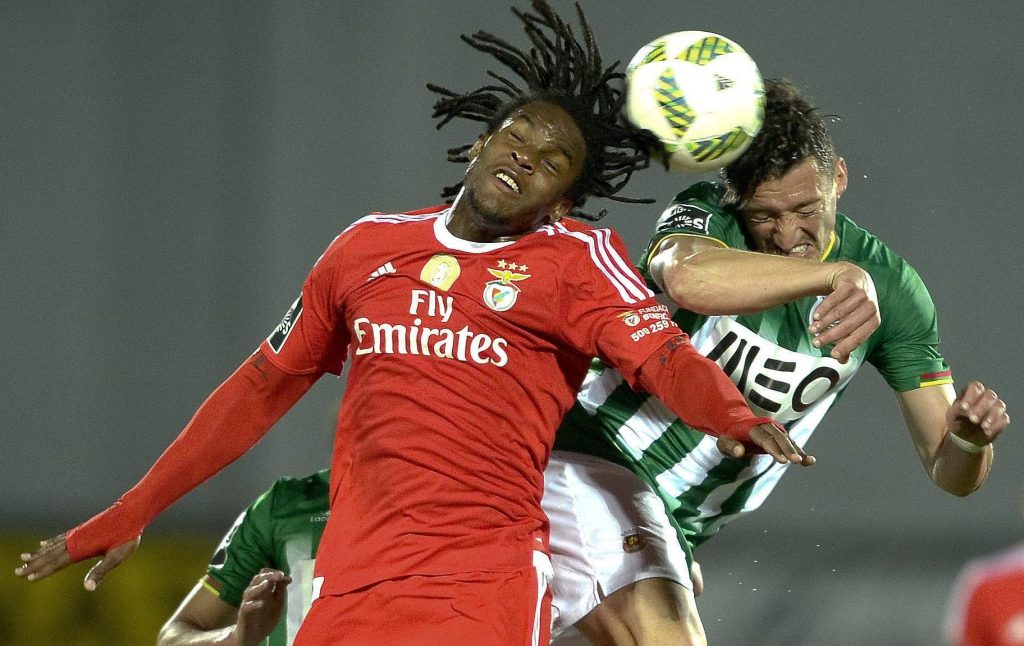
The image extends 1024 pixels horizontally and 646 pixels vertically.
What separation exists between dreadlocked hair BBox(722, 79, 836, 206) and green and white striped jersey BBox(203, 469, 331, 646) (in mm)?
1472

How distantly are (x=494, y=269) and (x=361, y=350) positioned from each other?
0.34 meters

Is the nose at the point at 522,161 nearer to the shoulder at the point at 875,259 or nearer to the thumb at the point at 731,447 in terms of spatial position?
the thumb at the point at 731,447

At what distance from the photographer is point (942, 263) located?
6.41 metres

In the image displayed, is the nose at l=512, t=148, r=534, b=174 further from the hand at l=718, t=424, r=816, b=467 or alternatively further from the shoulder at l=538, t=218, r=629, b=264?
the hand at l=718, t=424, r=816, b=467

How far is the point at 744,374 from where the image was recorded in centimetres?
→ 354

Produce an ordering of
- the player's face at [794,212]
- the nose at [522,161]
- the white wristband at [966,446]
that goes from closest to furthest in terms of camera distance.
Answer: the nose at [522,161], the white wristband at [966,446], the player's face at [794,212]

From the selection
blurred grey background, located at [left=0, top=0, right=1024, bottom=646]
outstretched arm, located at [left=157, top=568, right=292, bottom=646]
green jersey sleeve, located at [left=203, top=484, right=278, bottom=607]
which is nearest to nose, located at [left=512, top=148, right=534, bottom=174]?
outstretched arm, located at [left=157, top=568, right=292, bottom=646]

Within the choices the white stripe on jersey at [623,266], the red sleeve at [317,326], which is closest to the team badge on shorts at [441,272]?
the red sleeve at [317,326]

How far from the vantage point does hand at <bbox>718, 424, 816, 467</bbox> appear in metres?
2.43

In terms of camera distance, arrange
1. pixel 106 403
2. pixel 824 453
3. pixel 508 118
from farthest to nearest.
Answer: pixel 106 403, pixel 824 453, pixel 508 118

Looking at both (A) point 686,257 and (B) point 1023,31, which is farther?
(B) point 1023,31

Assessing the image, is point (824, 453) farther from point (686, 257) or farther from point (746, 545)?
point (686, 257)

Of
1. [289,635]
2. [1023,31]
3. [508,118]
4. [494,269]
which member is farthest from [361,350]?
[1023,31]

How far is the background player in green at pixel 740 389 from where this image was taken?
3.33m
